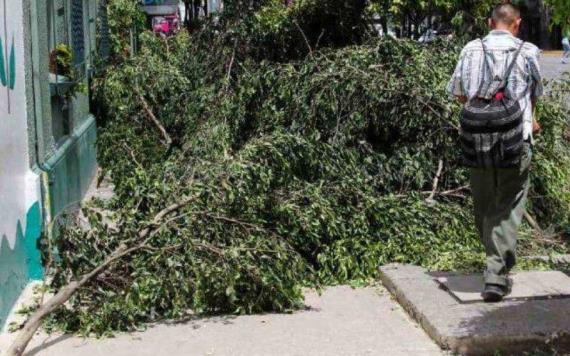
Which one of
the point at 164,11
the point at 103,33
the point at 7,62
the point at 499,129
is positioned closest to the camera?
the point at 499,129

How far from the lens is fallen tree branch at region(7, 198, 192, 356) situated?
5.02 m

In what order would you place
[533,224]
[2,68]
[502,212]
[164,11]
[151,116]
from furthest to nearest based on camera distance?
[164,11]
[151,116]
[533,224]
[2,68]
[502,212]

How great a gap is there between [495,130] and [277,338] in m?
1.80

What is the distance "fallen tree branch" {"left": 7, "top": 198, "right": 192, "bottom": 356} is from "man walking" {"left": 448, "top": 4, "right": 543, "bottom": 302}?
1.93 m

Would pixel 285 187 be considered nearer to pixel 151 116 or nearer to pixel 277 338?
pixel 277 338

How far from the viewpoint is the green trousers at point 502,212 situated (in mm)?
5703

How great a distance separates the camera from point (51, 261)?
5.70 meters

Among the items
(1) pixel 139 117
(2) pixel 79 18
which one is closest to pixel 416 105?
(1) pixel 139 117

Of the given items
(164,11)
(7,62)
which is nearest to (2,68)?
(7,62)

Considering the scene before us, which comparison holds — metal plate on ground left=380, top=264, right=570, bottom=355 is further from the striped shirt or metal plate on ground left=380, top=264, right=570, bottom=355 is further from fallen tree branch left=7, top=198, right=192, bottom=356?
fallen tree branch left=7, top=198, right=192, bottom=356

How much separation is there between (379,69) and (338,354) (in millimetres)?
3558

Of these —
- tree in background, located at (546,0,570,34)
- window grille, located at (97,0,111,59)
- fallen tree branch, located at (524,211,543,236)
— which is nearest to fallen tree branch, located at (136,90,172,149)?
window grille, located at (97,0,111,59)

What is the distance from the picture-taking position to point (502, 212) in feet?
19.0

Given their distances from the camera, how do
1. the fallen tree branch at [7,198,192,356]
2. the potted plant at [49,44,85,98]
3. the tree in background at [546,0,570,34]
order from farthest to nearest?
the potted plant at [49,44,85,98] → the fallen tree branch at [7,198,192,356] → the tree in background at [546,0,570,34]
